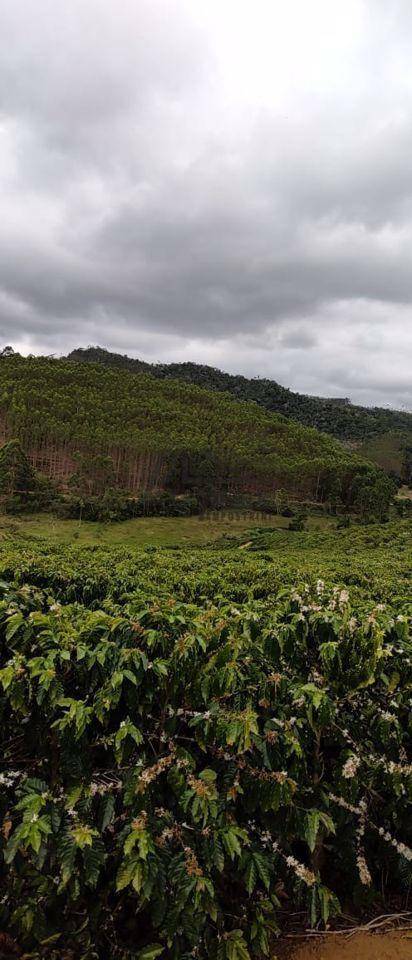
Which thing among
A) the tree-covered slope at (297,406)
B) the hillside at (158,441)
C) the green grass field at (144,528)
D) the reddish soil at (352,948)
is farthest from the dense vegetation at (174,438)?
the reddish soil at (352,948)

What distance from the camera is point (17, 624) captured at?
3010 mm

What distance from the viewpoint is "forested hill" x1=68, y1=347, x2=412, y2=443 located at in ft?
515

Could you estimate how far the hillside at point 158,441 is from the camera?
248 feet

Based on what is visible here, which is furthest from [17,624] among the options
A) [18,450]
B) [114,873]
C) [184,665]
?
[18,450]

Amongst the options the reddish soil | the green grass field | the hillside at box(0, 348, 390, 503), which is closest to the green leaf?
the reddish soil

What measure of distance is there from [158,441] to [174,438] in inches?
238

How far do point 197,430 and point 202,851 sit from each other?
9840cm

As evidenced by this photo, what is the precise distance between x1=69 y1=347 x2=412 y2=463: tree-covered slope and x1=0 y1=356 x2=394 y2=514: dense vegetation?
4305 cm

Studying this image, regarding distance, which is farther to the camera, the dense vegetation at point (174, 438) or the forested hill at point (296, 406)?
the forested hill at point (296, 406)

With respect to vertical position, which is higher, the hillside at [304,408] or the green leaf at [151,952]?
the hillside at [304,408]

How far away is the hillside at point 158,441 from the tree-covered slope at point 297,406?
148 ft

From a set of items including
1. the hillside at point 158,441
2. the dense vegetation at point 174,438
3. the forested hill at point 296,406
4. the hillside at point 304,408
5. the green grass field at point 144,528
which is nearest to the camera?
the green grass field at point 144,528

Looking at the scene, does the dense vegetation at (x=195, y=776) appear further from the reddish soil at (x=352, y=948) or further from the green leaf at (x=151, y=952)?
the reddish soil at (x=352, y=948)

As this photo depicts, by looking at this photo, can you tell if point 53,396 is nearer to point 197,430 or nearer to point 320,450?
point 197,430
